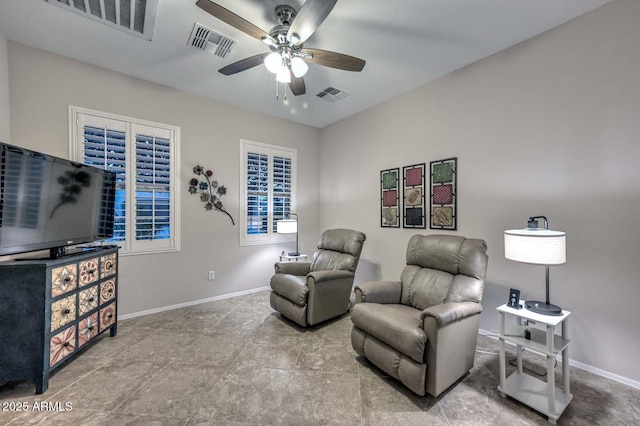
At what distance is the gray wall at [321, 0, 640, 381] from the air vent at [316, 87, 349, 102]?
106 cm

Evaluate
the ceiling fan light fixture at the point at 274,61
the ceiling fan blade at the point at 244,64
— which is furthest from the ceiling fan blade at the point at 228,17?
the ceiling fan blade at the point at 244,64

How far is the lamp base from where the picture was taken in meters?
1.78

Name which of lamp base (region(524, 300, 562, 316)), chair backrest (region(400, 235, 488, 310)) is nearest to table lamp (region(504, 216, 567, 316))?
lamp base (region(524, 300, 562, 316))

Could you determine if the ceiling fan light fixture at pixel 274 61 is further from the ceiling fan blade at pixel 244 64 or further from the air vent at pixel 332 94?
the air vent at pixel 332 94

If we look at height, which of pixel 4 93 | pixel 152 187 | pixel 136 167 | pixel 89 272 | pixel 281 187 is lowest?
pixel 89 272

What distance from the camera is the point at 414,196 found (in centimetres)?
340

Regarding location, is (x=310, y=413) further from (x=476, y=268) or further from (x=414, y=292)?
(x=476, y=268)

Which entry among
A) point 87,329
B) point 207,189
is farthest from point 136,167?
point 87,329

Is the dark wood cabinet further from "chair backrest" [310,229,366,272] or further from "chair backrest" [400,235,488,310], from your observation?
"chair backrest" [400,235,488,310]

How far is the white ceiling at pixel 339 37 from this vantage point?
2.09m

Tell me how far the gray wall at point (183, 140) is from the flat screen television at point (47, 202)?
73 centimetres

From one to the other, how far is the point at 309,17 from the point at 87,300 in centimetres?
298

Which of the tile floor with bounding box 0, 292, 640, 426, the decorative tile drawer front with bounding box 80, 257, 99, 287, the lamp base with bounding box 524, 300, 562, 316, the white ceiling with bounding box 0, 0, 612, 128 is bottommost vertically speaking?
the tile floor with bounding box 0, 292, 640, 426

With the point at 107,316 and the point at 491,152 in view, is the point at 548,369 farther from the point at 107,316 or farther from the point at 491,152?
the point at 107,316
